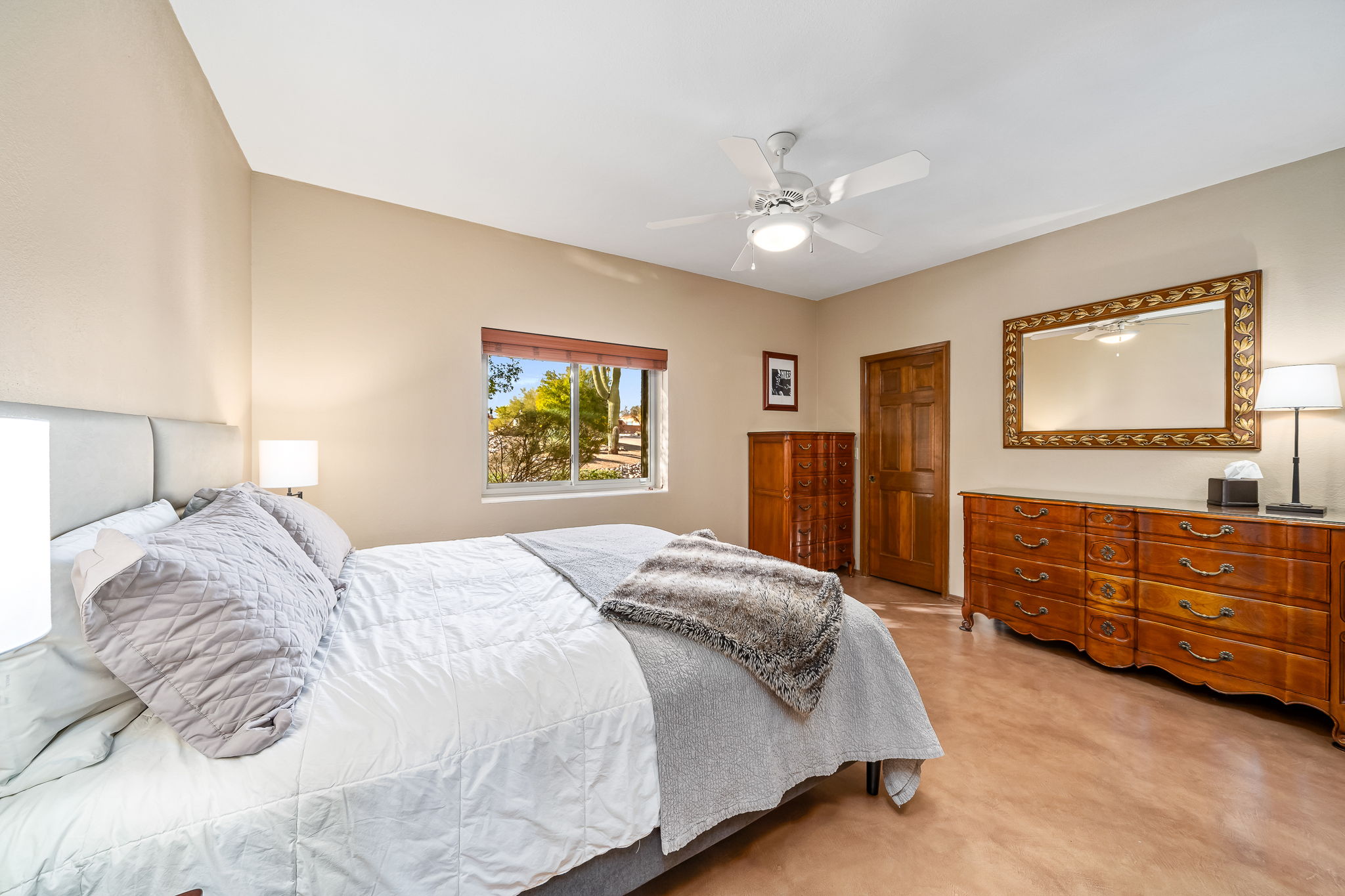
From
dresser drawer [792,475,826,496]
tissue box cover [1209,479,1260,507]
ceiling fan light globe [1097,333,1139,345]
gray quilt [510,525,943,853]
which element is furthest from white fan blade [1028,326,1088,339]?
gray quilt [510,525,943,853]

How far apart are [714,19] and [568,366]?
2.46m

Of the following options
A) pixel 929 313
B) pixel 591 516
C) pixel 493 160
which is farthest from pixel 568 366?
pixel 929 313

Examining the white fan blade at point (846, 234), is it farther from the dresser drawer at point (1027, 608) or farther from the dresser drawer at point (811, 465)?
the dresser drawer at point (1027, 608)

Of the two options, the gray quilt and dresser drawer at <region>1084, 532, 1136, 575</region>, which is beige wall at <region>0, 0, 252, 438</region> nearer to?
the gray quilt

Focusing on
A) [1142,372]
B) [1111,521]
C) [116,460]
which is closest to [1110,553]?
[1111,521]

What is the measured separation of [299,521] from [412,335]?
172cm

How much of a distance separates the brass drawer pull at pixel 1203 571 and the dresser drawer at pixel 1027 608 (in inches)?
20.8

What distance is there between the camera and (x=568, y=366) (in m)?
3.81

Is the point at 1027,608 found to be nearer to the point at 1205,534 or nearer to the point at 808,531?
the point at 1205,534

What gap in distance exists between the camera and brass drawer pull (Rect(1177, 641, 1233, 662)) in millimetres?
2291

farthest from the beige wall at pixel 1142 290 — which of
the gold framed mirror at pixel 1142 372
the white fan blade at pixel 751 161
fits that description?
the white fan blade at pixel 751 161

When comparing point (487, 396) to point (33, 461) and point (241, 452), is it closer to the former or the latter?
point (241, 452)

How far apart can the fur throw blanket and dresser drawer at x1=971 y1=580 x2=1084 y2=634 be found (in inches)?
80.8

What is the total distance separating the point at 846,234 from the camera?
7.98ft
